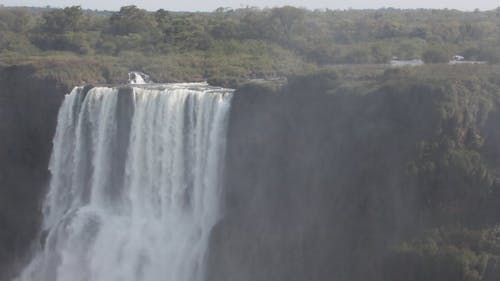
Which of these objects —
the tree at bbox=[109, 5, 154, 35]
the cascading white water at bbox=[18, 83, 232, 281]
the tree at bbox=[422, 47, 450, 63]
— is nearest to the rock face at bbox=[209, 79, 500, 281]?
the cascading white water at bbox=[18, 83, 232, 281]

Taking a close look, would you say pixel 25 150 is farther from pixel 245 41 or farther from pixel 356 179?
pixel 245 41

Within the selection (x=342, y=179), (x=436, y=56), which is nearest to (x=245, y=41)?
A: (x=436, y=56)

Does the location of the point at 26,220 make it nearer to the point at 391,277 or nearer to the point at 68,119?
the point at 68,119

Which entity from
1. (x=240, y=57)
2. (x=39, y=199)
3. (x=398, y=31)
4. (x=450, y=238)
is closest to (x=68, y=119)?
(x=39, y=199)

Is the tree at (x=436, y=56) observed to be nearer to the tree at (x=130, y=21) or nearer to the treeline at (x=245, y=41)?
the treeline at (x=245, y=41)

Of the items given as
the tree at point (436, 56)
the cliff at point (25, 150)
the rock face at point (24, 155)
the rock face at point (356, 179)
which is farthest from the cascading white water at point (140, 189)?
the tree at point (436, 56)

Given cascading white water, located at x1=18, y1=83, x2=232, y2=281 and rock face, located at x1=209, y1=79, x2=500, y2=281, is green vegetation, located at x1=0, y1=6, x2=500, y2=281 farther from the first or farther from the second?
cascading white water, located at x1=18, y1=83, x2=232, y2=281
